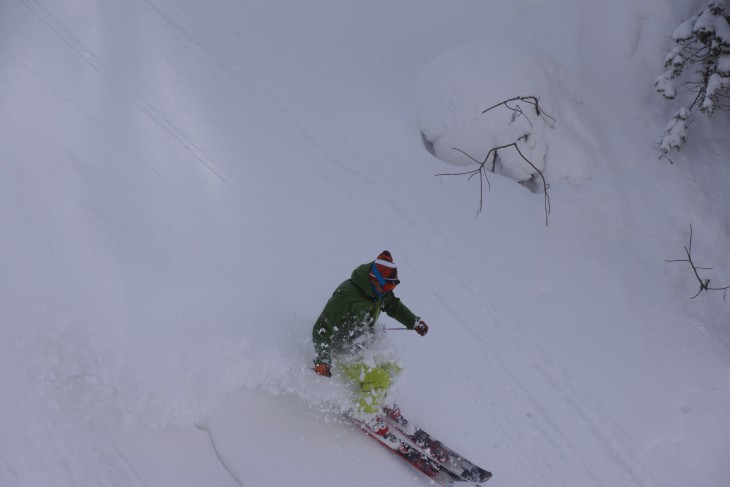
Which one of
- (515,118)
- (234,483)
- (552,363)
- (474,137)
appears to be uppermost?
(515,118)

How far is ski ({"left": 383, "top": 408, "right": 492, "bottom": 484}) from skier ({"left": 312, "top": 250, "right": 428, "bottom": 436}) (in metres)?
0.08

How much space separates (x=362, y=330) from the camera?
510 centimetres

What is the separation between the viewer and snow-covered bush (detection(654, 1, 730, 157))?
692 centimetres

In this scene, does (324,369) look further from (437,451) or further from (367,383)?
(437,451)

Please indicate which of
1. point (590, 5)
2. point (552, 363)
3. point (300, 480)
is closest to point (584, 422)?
point (552, 363)

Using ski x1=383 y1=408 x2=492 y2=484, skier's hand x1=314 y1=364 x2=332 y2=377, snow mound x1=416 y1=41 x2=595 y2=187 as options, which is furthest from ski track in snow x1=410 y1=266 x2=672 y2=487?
snow mound x1=416 y1=41 x2=595 y2=187

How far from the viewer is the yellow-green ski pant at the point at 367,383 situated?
5.07 m

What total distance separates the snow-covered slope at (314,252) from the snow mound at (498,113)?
0.31 feet

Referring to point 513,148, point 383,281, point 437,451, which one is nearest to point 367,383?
point 437,451

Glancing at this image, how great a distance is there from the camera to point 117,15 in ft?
32.2

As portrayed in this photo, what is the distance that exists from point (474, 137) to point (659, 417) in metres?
4.66

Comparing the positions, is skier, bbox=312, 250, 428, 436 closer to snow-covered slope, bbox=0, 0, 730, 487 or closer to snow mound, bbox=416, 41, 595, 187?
snow-covered slope, bbox=0, 0, 730, 487

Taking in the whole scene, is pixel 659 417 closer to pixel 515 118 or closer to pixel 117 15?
pixel 515 118

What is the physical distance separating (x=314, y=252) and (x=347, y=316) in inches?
93.2
